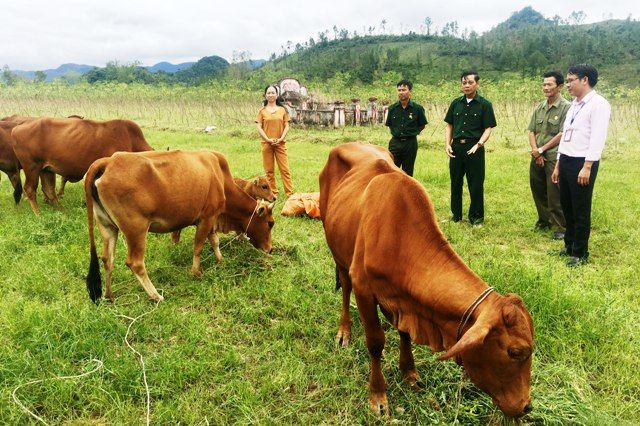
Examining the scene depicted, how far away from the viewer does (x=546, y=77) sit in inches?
226

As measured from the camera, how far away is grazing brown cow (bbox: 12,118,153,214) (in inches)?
267

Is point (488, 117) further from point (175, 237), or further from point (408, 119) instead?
point (175, 237)

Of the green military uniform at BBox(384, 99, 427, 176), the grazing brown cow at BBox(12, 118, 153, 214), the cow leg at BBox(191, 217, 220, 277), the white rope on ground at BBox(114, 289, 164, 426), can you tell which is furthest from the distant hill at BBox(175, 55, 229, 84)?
the white rope on ground at BBox(114, 289, 164, 426)

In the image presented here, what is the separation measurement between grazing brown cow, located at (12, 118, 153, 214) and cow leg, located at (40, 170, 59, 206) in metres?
0.33

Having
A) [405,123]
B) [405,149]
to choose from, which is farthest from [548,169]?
[405,123]

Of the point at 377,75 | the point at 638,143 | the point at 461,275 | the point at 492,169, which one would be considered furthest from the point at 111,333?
the point at 377,75

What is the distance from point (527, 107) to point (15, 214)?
2068 centimetres

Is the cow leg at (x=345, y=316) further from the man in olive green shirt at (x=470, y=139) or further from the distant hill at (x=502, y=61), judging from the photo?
the distant hill at (x=502, y=61)

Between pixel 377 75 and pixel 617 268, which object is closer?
pixel 617 268

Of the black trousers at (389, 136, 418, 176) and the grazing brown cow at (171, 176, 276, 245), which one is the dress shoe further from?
the grazing brown cow at (171, 176, 276, 245)

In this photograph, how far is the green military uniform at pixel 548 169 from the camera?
576 centimetres

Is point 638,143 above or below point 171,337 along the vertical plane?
above

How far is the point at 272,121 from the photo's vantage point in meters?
7.76

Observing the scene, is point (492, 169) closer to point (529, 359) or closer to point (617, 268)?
point (617, 268)
